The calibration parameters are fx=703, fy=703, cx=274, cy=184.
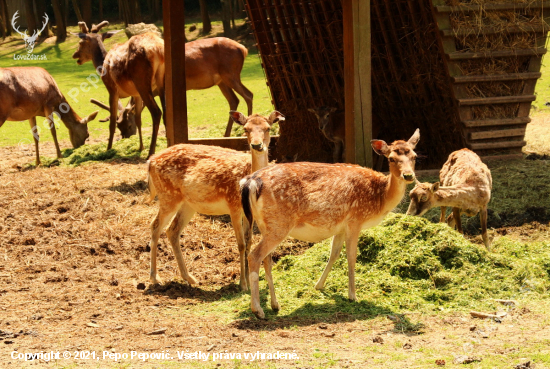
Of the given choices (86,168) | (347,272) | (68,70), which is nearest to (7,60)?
(68,70)

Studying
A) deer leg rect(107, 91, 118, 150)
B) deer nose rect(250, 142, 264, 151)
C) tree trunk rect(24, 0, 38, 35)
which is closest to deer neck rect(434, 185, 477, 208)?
deer nose rect(250, 142, 264, 151)

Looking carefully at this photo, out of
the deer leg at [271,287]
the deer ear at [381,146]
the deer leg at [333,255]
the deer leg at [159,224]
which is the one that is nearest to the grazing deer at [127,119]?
the deer leg at [159,224]

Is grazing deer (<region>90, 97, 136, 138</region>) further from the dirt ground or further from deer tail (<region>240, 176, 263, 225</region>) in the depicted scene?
deer tail (<region>240, 176, 263, 225</region>)

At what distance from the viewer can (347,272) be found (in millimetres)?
6859

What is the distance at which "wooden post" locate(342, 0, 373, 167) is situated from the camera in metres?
8.49

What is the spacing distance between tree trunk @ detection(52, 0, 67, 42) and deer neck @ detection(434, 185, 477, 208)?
Result: 31.7 metres

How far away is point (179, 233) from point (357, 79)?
2.96 meters

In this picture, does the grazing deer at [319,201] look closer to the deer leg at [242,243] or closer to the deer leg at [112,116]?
the deer leg at [242,243]

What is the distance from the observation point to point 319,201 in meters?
6.17

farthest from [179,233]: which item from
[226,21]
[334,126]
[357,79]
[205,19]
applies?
[205,19]

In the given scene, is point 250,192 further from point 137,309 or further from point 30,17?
point 30,17

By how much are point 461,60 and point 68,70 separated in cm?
2242

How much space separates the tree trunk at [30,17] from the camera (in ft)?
119

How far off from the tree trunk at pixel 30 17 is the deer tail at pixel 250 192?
33695 millimetres
